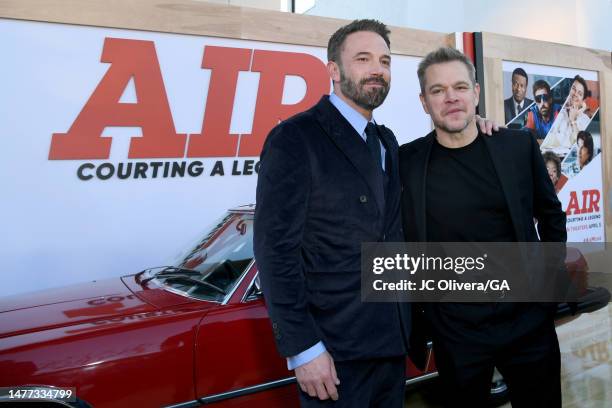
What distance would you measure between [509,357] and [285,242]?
0.93 meters

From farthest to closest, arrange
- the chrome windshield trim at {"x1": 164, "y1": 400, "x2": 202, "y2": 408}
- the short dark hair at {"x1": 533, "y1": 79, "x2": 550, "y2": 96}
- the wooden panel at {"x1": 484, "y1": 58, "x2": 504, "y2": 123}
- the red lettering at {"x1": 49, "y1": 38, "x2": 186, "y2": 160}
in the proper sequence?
1. the short dark hair at {"x1": 533, "y1": 79, "x2": 550, "y2": 96}
2. the wooden panel at {"x1": 484, "y1": 58, "x2": 504, "y2": 123}
3. the red lettering at {"x1": 49, "y1": 38, "x2": 186, "y2": 160}
4. the chrome windshield trim at {"x1": 164, "y1": 400, "x2": 202, "y2": 408}

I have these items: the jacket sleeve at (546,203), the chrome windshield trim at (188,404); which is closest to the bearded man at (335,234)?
the jacket sleeve at (546,203)

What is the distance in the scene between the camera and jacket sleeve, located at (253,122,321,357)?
4.45 ft

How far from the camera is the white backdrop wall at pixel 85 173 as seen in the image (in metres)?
3.85

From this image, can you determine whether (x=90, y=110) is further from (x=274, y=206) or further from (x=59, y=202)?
(x=274, y=206)

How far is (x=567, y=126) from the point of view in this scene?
6.62 metres

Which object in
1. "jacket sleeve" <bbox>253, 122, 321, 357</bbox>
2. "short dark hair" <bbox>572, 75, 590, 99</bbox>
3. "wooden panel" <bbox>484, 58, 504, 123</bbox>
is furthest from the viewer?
"short dark hair" <bbox>572, 75, 590, 99</bbox>

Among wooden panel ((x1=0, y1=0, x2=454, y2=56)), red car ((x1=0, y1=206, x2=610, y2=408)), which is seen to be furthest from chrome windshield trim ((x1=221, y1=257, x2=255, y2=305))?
wooden panel ((x1=0, y1=0, x2=454, y2=56))

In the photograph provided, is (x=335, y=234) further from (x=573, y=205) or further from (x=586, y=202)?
(x=586, y=202)

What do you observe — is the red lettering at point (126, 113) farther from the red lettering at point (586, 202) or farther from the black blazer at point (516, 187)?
the red lettering at point (586, 202)

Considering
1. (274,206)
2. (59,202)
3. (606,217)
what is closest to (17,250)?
(59,202)

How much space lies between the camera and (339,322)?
1.46 metres

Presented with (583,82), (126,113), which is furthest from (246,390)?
(583,82)

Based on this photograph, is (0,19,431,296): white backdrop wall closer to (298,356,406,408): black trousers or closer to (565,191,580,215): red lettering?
(298,356,406,408): black trousers
